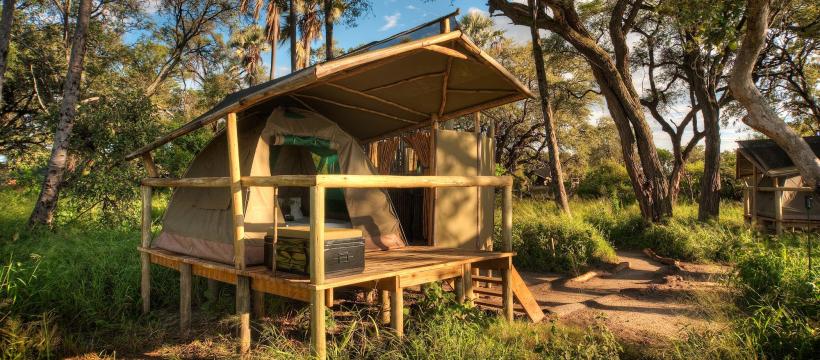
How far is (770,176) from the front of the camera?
10391 mm

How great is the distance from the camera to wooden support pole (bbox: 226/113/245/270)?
449 cm

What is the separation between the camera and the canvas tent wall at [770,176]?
34.3 feet

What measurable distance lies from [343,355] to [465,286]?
6.19ft

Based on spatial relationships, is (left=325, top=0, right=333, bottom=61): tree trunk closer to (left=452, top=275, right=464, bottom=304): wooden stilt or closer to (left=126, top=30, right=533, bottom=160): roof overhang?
(left=126, top=30, right=533, bottom=160): roof overhang

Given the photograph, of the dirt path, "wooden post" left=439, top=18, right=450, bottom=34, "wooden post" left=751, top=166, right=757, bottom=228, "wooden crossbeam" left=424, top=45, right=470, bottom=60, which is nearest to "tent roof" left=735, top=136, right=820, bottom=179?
"wooden post" left=751, top=166, right=757, bottom=228

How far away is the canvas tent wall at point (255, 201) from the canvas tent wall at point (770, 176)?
8.95 m

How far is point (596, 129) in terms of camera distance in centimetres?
2317

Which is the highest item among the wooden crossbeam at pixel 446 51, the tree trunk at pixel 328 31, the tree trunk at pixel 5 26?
the tree trunk at pixel 328 31

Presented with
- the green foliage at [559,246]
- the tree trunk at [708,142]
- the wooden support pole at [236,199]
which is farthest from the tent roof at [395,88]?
the tree trunk at [708,142]

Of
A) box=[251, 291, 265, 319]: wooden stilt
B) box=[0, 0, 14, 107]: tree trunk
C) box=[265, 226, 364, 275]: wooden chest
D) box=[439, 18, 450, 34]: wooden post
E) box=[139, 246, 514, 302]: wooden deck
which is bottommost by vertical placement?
box=[251, 291, 265, 319]: wooden stilt

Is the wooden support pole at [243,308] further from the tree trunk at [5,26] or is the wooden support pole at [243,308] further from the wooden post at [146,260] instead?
the tree trunk at [5,26]

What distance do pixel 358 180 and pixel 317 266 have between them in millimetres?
746

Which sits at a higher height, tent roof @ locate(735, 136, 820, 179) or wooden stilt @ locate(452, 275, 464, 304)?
tent roof @ locate(735, 136, 820, 179)

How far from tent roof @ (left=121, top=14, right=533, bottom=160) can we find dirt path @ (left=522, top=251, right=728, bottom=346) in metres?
2.79
